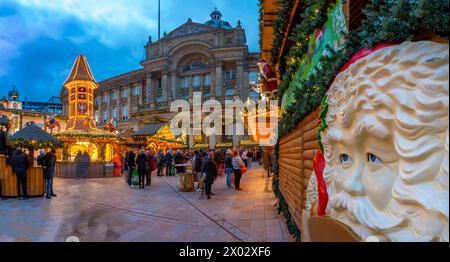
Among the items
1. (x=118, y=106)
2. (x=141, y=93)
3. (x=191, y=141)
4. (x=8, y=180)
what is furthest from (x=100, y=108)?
(x=8, y=180)

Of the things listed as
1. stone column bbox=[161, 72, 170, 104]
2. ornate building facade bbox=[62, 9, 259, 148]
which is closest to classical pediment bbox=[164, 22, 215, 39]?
ornate building facade bbox=[62, 9, 259, 148]

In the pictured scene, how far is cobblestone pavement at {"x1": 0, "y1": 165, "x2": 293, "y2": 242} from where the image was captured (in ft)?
17.8

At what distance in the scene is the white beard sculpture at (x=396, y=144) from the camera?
1328 millimetres

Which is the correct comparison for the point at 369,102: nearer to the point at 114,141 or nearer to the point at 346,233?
the point at 346,233

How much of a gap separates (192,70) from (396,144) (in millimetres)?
46845

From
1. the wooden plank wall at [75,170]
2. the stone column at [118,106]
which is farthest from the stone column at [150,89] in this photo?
the wooden plank wall at [75,170]

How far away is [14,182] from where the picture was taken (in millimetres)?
9844

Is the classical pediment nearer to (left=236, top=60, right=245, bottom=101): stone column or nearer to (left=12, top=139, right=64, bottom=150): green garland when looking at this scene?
(left=236, top=60, right=245, bottom=101): stone column

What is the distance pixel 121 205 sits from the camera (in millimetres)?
8414

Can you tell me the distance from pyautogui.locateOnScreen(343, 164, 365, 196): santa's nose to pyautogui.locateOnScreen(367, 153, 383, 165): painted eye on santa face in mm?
66

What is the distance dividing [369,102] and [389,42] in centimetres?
45

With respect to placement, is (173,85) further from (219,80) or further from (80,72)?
(80,72)

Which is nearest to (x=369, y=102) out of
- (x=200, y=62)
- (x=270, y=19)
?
(x=270, y=19)
